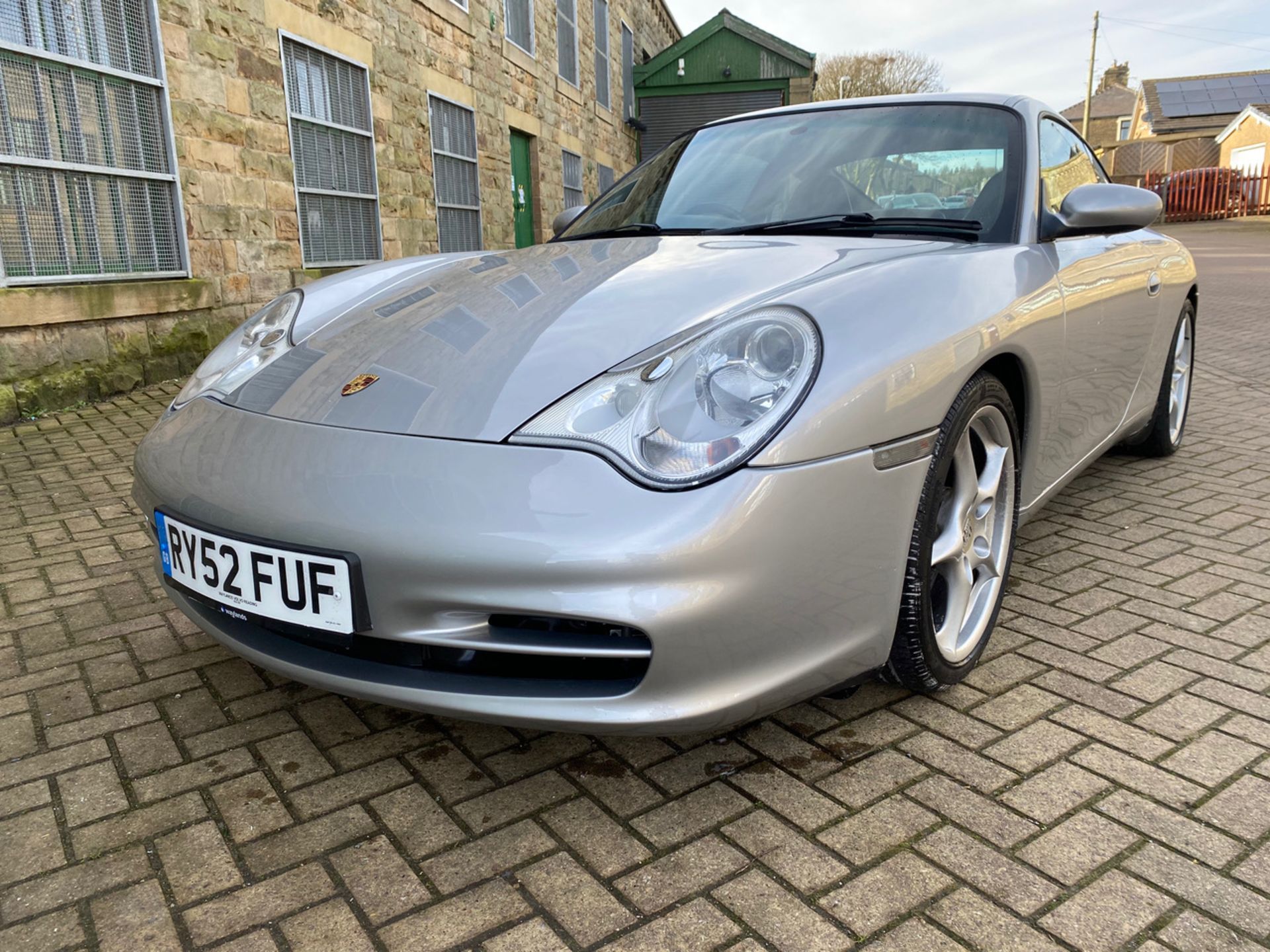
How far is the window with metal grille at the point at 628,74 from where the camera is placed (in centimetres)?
1862

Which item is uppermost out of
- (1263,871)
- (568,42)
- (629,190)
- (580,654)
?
(568,42)

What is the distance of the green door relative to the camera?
12250 millimetres

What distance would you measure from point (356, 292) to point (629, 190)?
3.42ft

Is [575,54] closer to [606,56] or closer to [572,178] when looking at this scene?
[572,178]

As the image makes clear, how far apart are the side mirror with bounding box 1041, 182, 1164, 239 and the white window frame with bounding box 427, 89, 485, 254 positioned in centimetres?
781

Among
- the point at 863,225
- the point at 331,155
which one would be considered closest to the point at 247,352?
the point at 863,225

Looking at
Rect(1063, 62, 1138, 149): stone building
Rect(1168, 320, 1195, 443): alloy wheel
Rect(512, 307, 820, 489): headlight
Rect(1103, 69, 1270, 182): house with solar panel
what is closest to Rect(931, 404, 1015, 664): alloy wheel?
Rect(512, 307, 820, 489): headlight

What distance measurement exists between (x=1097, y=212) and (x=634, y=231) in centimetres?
127

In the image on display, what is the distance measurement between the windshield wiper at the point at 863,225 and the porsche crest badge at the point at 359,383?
1110 millimetres

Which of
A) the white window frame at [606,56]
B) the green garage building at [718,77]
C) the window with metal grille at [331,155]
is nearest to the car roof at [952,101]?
the window with metal grille at [331,155]

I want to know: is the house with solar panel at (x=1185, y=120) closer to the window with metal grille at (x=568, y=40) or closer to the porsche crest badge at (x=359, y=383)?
the window with metal grille at (x=568, y=40)

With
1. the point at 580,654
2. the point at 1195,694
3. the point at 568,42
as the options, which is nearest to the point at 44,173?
the point at 580,654

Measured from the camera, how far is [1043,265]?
235 cm

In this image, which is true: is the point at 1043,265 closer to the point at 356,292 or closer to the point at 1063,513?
the point at 1063,513
